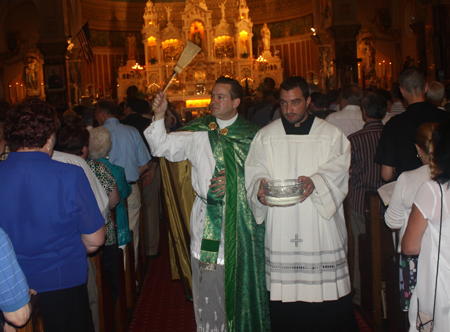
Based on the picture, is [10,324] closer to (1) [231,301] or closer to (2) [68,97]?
(1) [231,301]

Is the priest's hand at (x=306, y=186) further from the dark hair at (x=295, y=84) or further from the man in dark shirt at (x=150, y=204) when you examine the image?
the man in dark shirt at (x=150, y=204)

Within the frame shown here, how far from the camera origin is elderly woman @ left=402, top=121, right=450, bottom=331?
7.20ft

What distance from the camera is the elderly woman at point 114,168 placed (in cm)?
397

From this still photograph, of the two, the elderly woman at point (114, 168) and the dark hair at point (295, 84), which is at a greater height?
the dark hair at point (295, 84)

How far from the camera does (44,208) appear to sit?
Result: 2.41m

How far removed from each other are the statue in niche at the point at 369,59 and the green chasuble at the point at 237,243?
13789 millimetres

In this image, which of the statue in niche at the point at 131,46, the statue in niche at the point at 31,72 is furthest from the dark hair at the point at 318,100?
the statue in niche at the point at 131,46

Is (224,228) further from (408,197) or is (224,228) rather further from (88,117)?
(88,117)

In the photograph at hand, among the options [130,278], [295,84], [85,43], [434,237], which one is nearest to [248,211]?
[295,84]

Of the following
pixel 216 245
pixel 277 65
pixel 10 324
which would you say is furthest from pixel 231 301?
pixel 277 65

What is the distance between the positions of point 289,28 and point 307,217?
64.6ft

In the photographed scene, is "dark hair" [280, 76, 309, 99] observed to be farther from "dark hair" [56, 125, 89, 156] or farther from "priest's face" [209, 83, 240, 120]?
"dark hair" [56, 125, 89, 156]

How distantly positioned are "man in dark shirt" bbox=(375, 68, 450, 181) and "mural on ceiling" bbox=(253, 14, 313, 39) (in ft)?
56.7

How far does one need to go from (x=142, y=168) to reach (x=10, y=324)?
144 inches
